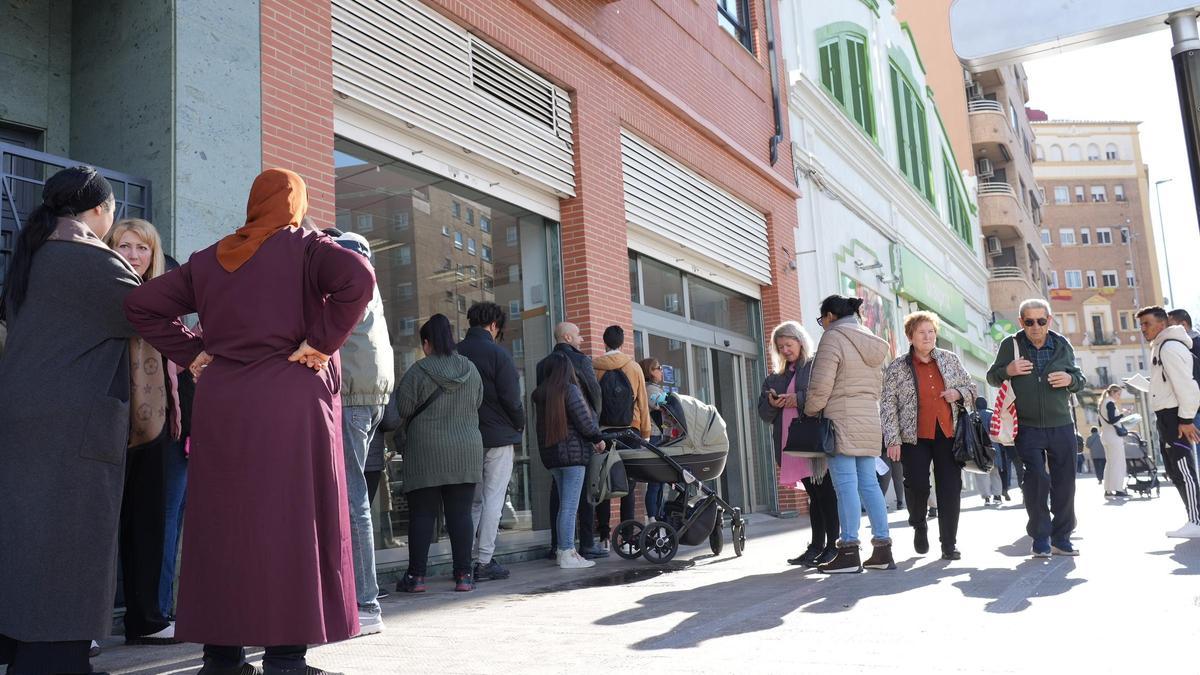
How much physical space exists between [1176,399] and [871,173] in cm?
1282

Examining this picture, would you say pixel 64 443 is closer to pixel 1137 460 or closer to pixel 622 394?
pixel 622 394

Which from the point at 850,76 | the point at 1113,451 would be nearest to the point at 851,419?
the point at 1113,451

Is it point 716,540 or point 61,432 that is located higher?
point 61,432

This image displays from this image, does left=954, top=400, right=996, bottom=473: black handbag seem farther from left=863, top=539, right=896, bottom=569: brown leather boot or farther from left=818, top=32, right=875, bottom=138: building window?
left=818, top=32, right=875, bottom=138: building window

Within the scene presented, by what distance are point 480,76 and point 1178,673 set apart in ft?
23.0

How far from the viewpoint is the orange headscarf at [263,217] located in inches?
145

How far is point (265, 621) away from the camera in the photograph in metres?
3.39

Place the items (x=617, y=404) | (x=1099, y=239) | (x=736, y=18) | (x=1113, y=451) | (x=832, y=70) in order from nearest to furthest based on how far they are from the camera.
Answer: (x=617, y=404) → (x=736, y=18) → (x=1113, y=451) → (x=832, y=70) → (x=1099, y=239)

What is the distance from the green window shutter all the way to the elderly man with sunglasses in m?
11.2

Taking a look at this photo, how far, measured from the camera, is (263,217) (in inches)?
147

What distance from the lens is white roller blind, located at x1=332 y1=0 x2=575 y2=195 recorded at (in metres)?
7.48

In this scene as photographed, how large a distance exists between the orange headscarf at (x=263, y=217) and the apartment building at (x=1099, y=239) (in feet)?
263

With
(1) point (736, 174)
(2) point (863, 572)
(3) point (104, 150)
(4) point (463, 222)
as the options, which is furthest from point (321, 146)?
(1) point (736, 174)

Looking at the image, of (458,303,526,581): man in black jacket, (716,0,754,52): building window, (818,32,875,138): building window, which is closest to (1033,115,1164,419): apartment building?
(818,32,875,138): building window
